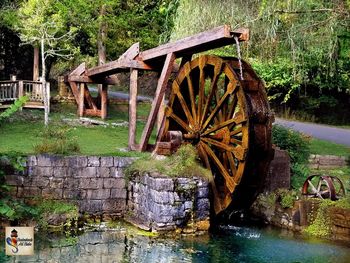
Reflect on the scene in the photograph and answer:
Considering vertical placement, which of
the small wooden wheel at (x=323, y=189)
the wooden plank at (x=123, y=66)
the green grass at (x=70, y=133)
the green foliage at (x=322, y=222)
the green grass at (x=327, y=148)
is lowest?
the green foliage at (x=322, y=222)

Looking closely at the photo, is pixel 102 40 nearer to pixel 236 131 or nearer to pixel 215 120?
pixel 215 120

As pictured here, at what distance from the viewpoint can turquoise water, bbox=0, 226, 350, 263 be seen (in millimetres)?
8875

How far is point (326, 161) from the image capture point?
13.8 m

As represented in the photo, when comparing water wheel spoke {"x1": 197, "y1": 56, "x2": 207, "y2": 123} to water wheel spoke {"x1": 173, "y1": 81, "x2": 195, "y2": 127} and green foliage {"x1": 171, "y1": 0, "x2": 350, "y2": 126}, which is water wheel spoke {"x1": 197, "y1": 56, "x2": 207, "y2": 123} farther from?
green foliage {"x1": 171, "y1": 0, "x2": 350, "y2": 126}

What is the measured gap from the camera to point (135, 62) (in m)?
12.6

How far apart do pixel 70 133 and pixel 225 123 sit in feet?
16.7

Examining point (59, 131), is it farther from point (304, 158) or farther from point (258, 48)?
point (304, 158)

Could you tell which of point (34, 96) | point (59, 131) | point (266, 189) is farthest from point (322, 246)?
point (34, 96)

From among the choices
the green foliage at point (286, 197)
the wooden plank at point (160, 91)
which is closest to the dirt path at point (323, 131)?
the green foliage at point (286, 197)

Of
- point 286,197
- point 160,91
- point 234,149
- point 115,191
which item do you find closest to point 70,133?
point 160,91

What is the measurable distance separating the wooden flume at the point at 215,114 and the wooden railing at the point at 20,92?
4.33m

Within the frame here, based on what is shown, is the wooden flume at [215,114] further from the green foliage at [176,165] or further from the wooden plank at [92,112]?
the wooden plank at [92,112]

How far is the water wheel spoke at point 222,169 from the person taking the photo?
10633 millimetres

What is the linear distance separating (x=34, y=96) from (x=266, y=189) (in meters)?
8.29
